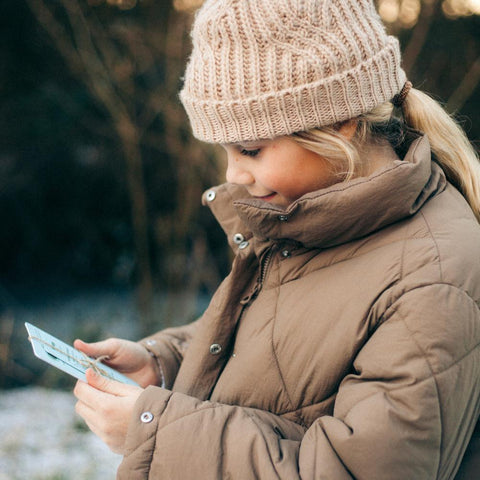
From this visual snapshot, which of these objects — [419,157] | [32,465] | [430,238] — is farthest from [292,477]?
[32,465]

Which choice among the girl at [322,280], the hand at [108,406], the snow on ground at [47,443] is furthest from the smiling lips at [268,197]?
the snow on ground at [47,443]

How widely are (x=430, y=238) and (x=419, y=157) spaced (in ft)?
0.68

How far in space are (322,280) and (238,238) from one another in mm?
357

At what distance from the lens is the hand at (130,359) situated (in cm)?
175

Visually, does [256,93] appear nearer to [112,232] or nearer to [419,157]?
[419,157]

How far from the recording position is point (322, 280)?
135 cm

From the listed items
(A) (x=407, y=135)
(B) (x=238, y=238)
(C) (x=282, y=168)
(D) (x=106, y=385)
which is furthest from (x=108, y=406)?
(A) (x=407, y=135)

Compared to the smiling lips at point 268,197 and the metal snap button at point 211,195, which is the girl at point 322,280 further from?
the metal snap button at point 211,195

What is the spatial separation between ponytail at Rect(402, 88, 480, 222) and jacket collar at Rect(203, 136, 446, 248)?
13cm

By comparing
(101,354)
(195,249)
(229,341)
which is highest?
(229,341)

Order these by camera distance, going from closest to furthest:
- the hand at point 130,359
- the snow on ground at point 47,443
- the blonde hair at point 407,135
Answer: the blonde hair at point 407,135, the hand at point 130,359, the snow on ground at point 47,443

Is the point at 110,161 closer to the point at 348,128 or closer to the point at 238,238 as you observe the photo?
the point at 238,238

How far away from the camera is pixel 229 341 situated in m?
1.55

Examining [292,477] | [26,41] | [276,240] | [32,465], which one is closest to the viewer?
[292,477]
